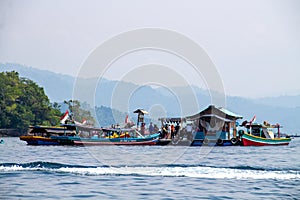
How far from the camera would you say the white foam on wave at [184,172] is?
2238cm

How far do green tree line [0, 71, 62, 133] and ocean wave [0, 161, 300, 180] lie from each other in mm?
87927

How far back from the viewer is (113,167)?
25.2m

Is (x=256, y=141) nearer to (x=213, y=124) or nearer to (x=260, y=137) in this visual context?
(x=260, y=137)

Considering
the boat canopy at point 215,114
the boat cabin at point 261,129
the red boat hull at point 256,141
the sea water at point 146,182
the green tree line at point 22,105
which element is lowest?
the sea water at point 146,182

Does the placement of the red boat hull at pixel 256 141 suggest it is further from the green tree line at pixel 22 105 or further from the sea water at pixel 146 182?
the green tree line at pixel 22 105

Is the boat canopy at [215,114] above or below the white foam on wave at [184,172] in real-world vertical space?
above

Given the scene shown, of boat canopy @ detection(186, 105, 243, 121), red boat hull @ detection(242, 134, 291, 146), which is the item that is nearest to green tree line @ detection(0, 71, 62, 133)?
boat canopy @ detection(186, 105, 243, 121)

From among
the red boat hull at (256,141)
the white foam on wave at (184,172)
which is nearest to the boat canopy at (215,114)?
the red boat hull at (256,141)

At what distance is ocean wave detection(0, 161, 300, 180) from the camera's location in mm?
22475

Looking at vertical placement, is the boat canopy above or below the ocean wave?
above

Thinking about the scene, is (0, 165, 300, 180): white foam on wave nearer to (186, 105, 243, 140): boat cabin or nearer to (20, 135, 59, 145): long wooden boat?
(20, 135, 59, 145): long wooden boat

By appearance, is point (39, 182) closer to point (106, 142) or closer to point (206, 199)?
point (206, 199)

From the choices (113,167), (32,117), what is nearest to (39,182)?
(113,167)

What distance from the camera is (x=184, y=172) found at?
76.7 ft
